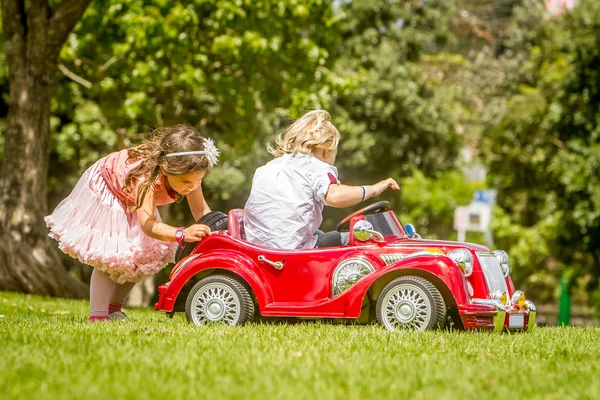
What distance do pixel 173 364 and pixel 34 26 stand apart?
35.6 ft

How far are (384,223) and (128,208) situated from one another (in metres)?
1.93

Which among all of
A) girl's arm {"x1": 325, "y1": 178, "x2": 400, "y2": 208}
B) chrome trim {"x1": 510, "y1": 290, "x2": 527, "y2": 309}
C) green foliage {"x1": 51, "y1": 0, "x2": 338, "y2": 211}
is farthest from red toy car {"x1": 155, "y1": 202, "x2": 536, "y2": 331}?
green foliage {"x1": 51, "y1": 0, "x2": 338, "y2": 211}

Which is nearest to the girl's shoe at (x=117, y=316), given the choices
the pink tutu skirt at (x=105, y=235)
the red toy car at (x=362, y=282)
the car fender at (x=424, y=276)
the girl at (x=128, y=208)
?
the girl at (x=128, y=208)

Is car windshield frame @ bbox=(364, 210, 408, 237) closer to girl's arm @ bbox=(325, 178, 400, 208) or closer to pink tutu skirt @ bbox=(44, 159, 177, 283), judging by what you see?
girl's arm @ bbox=(325, 178, 400, 208)

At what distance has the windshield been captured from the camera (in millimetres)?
7059

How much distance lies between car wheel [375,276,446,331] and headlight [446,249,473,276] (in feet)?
0.82

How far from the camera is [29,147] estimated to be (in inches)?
568

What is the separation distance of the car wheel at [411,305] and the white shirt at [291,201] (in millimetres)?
890

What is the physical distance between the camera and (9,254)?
14.2m

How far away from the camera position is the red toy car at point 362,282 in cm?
650

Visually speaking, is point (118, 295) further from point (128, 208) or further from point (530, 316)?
point (530, 316)

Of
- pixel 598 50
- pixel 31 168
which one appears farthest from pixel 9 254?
pixel 598 50

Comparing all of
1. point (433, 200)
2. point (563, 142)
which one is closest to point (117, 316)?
point (563, 142)

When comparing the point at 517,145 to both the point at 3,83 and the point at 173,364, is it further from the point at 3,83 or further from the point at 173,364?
the point at 173,364
